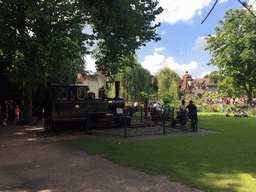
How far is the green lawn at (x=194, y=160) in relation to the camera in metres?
4.54

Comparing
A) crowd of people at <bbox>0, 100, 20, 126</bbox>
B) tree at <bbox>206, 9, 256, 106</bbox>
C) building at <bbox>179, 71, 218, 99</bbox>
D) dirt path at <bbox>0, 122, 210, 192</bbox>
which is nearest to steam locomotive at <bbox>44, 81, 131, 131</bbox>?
dirt path at <bbox>0, 122, 210, 192</bbox>

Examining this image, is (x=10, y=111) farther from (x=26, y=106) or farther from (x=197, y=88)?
(x=197, y=88)

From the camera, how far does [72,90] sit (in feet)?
37.9

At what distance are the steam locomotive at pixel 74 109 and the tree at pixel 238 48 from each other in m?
26.6

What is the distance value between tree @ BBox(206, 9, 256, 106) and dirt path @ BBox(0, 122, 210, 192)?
102 ft

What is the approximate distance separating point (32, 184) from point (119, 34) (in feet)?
38.5

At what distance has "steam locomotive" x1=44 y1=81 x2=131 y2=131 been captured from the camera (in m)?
10.9

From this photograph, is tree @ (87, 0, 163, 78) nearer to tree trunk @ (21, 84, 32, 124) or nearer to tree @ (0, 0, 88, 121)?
tree @ (0, 0, 88, 121)

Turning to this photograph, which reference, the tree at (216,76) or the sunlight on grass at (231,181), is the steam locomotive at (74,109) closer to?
the sunlight on grass at (231,181)

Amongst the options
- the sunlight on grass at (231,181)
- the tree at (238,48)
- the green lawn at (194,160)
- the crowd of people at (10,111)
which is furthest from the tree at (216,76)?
the sunlight on grass at (231,181)

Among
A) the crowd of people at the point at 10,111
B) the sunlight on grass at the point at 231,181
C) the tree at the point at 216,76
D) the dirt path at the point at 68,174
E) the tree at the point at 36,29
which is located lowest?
the dirt path at the point at 68,174

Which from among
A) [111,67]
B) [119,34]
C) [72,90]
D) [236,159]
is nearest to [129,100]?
[111,67]

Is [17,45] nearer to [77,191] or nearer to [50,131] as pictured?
[50,131]

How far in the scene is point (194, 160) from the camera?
20.2ft
